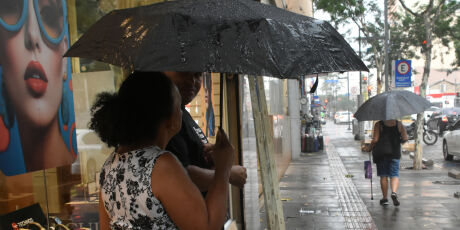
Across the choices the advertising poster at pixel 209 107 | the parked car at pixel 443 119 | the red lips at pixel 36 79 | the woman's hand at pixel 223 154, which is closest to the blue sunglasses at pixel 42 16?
the red lips at pixel 36 79

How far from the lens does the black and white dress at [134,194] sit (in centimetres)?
162

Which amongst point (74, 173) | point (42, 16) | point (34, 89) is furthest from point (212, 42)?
point (74, 173)

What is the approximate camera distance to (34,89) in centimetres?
267

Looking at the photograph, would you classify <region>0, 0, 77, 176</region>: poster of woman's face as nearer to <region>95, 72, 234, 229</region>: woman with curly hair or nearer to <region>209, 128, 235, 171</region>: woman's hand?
<region>95, 72, 234, 229</region>: woman with curly hair

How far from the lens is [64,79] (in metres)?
2.99

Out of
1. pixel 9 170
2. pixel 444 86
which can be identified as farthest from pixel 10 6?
pixel 444 86

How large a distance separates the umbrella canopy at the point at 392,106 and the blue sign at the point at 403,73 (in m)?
6.89

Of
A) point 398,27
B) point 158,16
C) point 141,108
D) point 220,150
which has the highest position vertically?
point 398,27

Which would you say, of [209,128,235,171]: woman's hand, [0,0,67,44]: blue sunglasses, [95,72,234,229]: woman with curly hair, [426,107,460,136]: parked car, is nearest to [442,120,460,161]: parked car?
[426,107,460,136]: parked car

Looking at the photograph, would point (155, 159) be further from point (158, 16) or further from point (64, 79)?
point (64, 79)

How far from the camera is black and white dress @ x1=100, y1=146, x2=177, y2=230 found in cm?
162

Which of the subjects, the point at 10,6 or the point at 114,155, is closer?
the point at 114,155

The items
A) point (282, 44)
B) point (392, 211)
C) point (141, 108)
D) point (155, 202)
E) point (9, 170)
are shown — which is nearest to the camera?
point (155, 202)

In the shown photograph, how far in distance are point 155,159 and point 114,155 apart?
0.92ft
